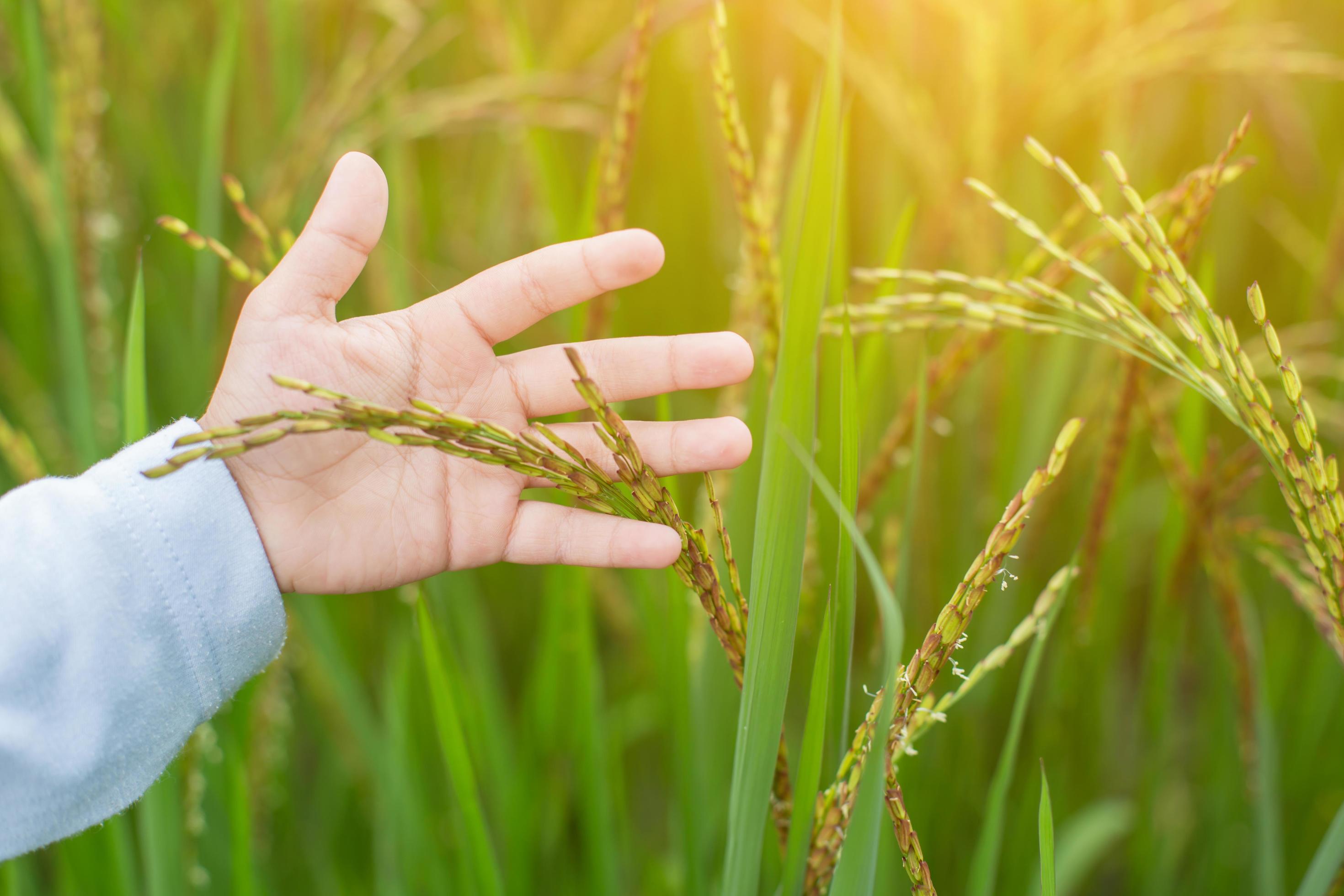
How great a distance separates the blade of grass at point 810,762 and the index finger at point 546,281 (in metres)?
0.24

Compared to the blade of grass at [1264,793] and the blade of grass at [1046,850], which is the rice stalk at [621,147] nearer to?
the blade of grass at [1046,850]

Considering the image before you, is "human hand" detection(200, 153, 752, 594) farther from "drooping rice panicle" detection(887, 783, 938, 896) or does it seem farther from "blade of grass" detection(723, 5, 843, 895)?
"drooping rice panicle" detection(887, 783, 938, 896)

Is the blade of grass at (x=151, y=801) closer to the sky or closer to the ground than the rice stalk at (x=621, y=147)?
closer to the ground

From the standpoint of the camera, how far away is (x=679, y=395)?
1187mm

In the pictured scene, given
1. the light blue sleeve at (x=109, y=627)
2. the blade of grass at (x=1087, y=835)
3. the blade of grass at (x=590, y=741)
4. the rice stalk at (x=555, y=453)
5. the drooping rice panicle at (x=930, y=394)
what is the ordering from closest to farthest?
the rice stalk at (x=555, y=453), the light blue sleeve at (x=109, y=627), the drooping rice panicle at (x=930, y=394), the blade of grass at (x=590, y=741), the blade of grass at (x=1087, y=835)

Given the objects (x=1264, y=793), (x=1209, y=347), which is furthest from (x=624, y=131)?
(x=1264, y=793)

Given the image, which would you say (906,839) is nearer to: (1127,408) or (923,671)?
(923,671)

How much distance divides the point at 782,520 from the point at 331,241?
36 centimetres

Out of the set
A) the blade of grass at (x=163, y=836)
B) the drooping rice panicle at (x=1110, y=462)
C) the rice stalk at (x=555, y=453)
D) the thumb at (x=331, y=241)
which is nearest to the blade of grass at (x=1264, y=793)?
the drooping rice panicle at (x=1110, y=462)

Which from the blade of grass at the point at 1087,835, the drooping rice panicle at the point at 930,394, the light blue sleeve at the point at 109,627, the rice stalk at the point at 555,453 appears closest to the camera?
the rice stalk at the point at 555,453

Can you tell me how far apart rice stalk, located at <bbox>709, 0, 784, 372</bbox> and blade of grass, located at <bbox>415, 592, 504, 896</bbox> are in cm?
31

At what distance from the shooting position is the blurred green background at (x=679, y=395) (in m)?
0.75

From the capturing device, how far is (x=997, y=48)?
85 centimetres

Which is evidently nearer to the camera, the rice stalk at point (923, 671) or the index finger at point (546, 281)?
the rice stalk at point (923, 671)
